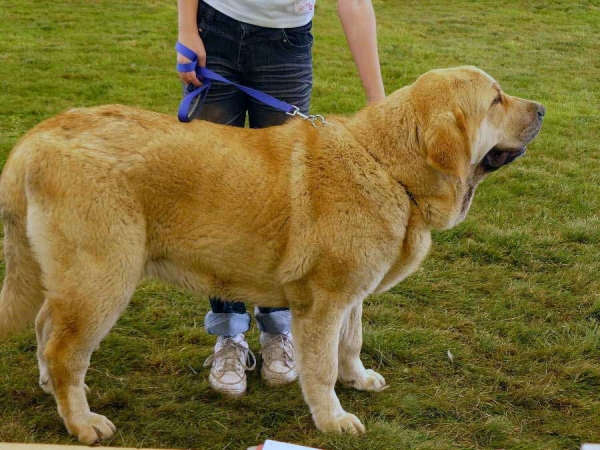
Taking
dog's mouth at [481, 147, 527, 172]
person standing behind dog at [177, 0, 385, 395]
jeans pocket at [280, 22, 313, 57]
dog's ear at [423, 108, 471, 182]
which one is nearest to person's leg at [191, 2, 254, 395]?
person standing behind dog at [177, 0, 385, 395]

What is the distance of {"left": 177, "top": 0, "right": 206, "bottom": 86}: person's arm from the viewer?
3325mm

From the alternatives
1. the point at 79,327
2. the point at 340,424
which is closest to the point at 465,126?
the point at 340,424

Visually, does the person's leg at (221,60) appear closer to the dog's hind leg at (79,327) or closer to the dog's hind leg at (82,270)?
the dog's hind leg at (82,270)

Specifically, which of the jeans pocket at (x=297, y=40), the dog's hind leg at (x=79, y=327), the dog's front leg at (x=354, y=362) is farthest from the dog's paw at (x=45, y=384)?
the jeans pocket at (x=297, y=40)

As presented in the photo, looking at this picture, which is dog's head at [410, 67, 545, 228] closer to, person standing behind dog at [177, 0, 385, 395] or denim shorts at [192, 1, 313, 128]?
person standing behind dog at [177, 0, 385, 395]

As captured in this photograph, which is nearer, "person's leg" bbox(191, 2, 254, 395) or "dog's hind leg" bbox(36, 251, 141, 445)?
"dog's hind leg" bbox(36, 251, 141, 445)

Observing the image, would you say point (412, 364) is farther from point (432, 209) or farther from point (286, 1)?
point (286, 1)

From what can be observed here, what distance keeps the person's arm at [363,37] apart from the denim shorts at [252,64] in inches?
8.6

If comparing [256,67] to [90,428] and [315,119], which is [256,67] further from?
[90,428]

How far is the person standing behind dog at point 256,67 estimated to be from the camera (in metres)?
3.37

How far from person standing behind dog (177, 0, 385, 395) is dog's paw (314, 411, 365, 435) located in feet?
1.64

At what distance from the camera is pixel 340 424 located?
3.19 metres

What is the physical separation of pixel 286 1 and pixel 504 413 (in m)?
2.39

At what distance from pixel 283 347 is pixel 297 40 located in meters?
1.70
